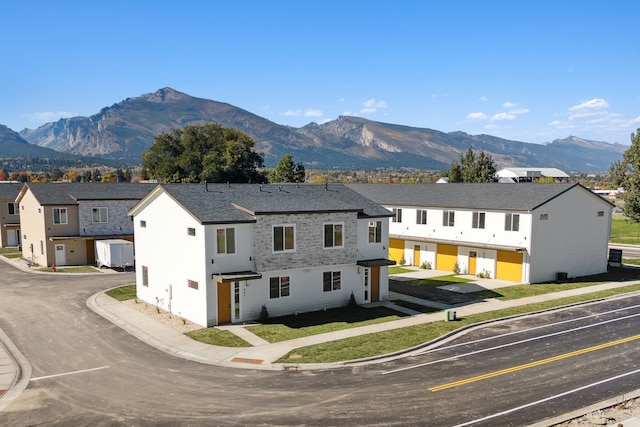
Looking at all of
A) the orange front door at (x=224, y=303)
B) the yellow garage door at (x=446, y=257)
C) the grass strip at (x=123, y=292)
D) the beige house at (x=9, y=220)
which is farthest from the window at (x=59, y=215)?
the yellow garage door at (x=446, y=257)

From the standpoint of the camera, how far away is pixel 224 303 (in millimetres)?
26406

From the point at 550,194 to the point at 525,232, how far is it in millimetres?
4081

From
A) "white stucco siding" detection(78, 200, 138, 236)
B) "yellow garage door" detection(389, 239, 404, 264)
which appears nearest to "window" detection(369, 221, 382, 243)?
"yellow garage door" detection(389, 239, 404, 264)

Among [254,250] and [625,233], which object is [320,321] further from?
[625,233]

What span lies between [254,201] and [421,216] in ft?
73.4

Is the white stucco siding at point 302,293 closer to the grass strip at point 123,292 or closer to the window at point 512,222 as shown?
the grass strip at point 123,292

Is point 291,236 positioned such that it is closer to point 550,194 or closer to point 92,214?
point 550,194

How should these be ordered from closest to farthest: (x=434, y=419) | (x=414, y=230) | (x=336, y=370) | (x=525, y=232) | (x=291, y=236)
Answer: (x=434, y=419) → (x=336, y=370) → (x=291, y=236) → (x=525, y=232) → (x=414, y=230)

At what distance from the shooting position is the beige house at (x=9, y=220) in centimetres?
6034

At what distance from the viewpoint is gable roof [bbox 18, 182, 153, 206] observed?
1847 inches

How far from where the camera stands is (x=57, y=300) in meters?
32.3

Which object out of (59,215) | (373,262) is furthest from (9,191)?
(373,262)

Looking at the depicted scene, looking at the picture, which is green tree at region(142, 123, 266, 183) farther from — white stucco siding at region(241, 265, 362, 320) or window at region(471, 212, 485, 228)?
white stucco siding at region(241, 265, 362, 320)

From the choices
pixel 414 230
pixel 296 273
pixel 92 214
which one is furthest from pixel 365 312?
pixel 92 214
